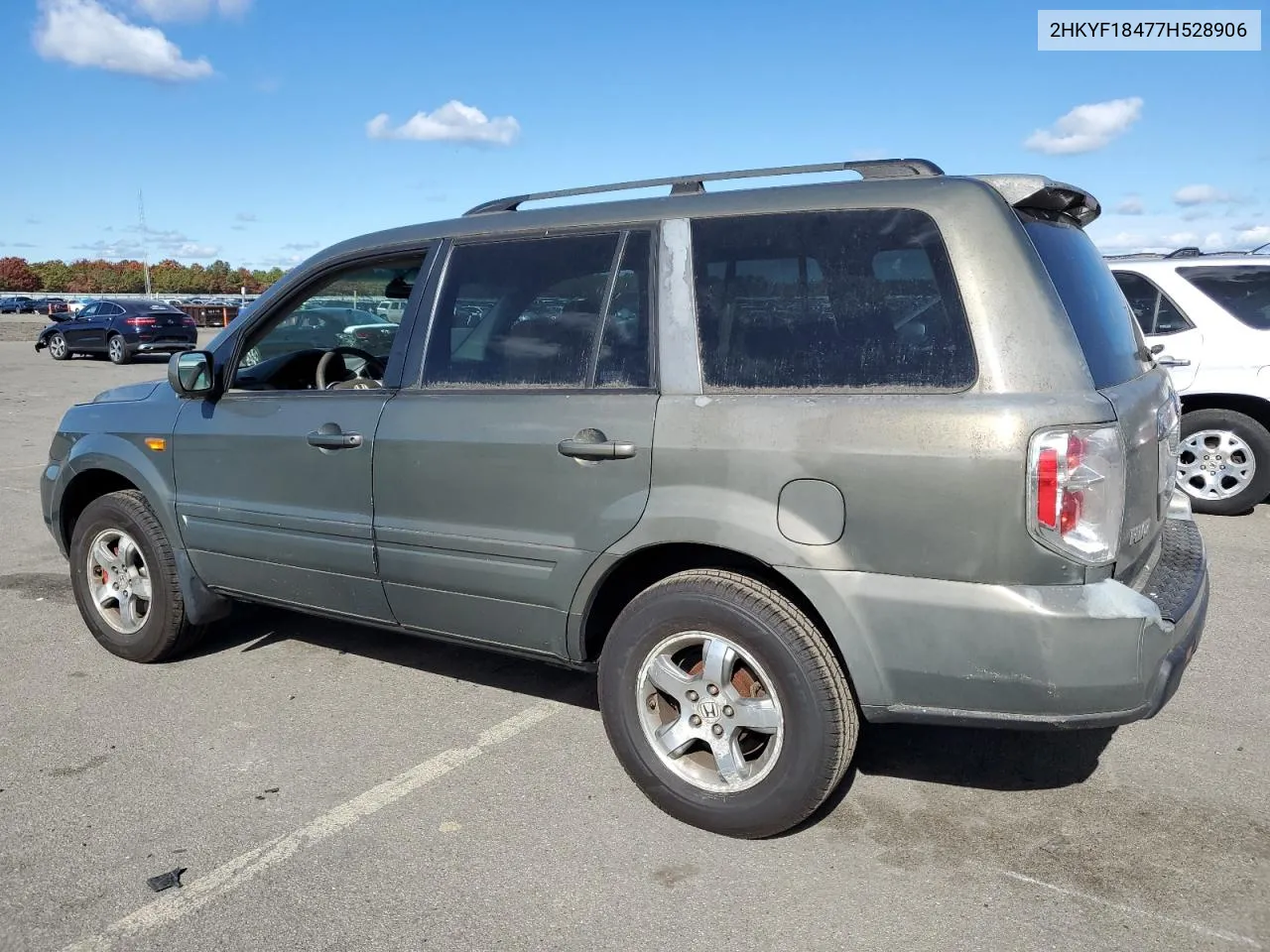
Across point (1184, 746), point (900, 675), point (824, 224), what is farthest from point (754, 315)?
point (1184, 746)

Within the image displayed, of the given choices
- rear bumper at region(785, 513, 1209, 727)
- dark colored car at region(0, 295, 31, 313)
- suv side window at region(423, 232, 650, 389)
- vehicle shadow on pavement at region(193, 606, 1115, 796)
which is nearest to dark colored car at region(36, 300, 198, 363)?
vehicle shadow on pavement at region(193, 606, 1115, 796)

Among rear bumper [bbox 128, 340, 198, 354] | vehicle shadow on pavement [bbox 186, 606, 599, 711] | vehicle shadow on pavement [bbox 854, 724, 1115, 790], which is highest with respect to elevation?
rear bumper [bbox 128, 340, 198, 354]

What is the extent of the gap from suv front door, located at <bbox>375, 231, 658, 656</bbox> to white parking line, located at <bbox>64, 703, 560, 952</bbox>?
Answer: 18.6 inches

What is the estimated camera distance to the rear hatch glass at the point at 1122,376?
2846 mm

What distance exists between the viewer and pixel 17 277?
130250 mm

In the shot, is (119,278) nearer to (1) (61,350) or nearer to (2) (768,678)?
(1) (61,350)

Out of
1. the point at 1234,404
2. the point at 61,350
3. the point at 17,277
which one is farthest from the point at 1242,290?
the point at 17,277

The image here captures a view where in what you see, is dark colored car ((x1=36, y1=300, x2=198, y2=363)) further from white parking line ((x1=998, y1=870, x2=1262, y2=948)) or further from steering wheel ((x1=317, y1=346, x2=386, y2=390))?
white parking line ((x1=998, y1=870, x2=1262, y2=948))

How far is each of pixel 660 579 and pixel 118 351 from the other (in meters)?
25.2

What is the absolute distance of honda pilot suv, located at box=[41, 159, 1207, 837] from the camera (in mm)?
2705

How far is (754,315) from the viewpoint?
3.14 metres

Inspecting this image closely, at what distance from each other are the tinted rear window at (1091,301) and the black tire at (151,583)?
11.9 feet

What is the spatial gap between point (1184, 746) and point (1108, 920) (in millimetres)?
1297

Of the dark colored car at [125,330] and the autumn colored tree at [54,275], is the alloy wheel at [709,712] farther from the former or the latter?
the autumn colored tree at [54,275]
